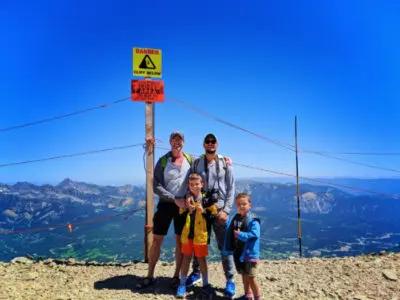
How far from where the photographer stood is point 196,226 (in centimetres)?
441

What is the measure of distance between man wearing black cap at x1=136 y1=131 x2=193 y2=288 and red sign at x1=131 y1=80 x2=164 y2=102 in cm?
197

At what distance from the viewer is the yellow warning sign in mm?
6395

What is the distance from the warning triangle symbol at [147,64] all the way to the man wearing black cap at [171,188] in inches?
99.3

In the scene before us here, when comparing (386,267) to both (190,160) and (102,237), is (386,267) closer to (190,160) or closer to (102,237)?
(190,160)

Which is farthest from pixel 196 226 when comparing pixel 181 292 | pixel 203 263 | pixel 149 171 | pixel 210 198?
pixel 149 171

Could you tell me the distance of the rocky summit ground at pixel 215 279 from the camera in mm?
4770

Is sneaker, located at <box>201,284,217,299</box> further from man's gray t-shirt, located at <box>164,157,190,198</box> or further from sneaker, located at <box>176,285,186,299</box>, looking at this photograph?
man's gray t-shirt, located at <box>164,157,190,198</box>

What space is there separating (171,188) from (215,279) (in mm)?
2373

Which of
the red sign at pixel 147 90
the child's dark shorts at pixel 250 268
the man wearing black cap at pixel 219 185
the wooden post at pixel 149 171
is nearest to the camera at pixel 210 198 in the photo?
the man wearing black cap at pixel 219 185

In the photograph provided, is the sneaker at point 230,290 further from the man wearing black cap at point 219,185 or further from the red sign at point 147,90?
the red sign at point 147,90

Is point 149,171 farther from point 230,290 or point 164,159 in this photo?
point 230,290

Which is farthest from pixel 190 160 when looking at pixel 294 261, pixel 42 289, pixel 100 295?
pixel 294 261

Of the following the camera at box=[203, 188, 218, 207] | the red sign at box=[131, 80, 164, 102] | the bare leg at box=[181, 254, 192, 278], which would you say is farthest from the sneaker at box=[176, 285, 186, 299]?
the red sign at box=[131, 80, 164, 102]

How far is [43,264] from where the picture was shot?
649 centimetres
